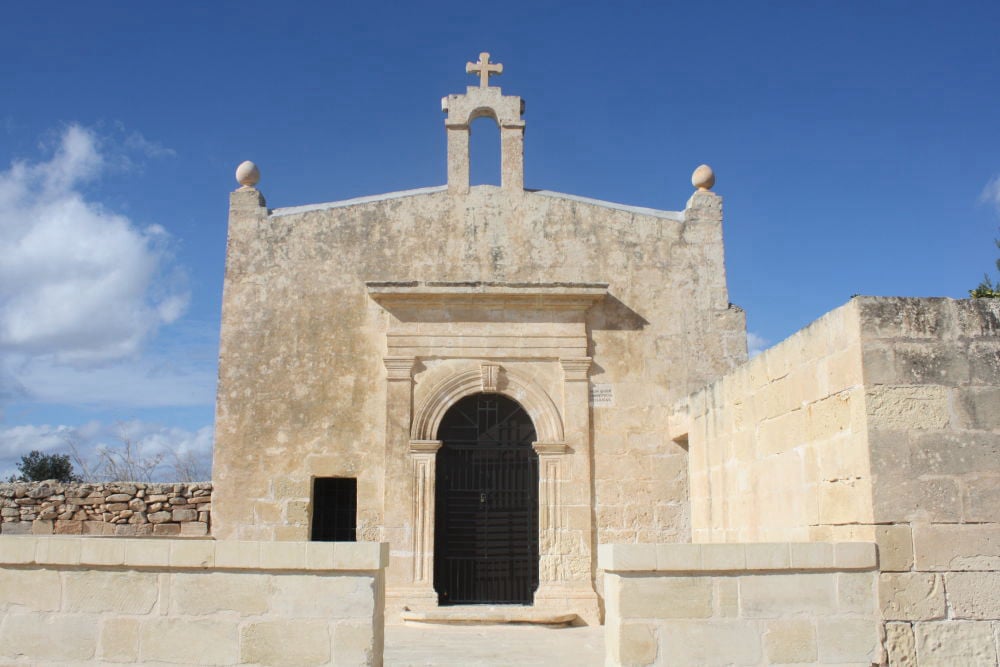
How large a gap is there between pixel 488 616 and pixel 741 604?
452 centimetres

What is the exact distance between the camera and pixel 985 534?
512cm

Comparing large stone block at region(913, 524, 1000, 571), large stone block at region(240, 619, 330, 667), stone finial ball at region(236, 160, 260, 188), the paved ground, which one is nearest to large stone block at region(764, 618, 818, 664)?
large stone block at region(913, 524, 1000, 571)

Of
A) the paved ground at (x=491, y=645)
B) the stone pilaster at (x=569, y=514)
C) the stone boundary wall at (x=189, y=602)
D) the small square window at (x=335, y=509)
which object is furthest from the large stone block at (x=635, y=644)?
the small square window at (x=335, y=509)

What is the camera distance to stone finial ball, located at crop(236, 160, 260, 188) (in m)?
10.2

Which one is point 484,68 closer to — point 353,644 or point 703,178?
point 703,178

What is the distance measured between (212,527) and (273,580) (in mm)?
5166

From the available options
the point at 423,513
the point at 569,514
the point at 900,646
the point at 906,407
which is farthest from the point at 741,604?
the point at 423,513

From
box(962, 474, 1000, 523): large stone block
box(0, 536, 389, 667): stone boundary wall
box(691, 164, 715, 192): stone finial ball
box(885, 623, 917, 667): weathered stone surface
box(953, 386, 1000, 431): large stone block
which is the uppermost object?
box(691, 164, 715, 192): stone finial ball

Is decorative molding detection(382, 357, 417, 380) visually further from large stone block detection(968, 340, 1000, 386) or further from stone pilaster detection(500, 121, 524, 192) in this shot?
large stone block detection(968, 340, 1000, 386)

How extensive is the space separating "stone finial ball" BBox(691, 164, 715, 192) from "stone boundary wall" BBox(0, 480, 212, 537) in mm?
6123

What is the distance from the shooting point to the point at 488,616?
892 centimetres

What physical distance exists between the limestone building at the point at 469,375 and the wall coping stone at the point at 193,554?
455 centimetres

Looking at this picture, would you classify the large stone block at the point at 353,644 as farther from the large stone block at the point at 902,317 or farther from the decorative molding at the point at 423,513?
the decorative molding at the point at 423,513

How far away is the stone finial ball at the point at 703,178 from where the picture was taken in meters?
10.4
